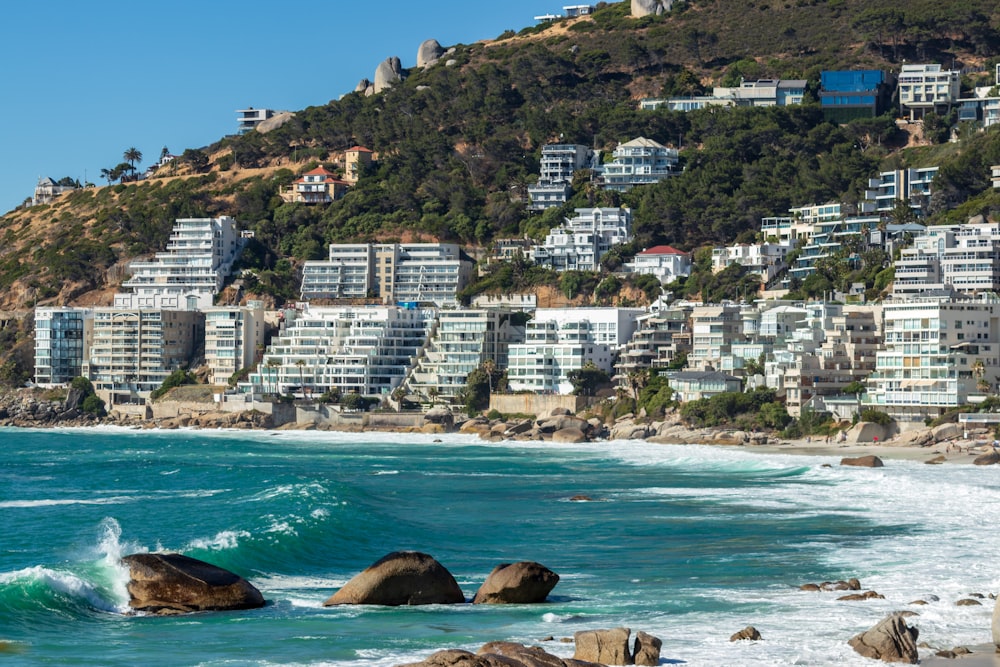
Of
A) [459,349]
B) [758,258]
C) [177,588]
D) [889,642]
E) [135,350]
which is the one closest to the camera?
[889,642]

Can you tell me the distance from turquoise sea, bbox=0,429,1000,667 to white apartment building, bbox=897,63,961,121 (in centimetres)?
6296

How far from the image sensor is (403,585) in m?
27.3

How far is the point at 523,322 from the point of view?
106 meters

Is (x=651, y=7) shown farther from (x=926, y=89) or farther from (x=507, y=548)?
(x=507, y=548)

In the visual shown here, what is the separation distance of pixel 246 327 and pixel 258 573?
261 ft

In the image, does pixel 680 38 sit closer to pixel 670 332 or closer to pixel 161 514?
pixel 670 332

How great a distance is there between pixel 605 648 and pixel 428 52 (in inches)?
5712

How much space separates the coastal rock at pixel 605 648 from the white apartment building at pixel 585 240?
300 feet

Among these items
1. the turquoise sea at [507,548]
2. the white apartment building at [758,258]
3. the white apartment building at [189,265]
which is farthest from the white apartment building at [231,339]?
the turquoise sea at [507,548]

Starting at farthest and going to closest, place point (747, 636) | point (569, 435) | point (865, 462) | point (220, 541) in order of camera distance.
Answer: point (569, 435), point (865, 462), point (220, 541), point (747, 636)

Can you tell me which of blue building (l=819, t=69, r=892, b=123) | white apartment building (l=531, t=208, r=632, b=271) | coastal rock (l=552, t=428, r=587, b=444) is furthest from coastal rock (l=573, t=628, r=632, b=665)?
blue building (l=819, t=69, r=892, b=123)

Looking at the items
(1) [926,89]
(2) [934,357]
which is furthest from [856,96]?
(2) [934,357]

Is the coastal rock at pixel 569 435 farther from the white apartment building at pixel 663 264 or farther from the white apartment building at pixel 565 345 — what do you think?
the white apartment building at pixel 663 264

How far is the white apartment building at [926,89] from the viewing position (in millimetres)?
121500
